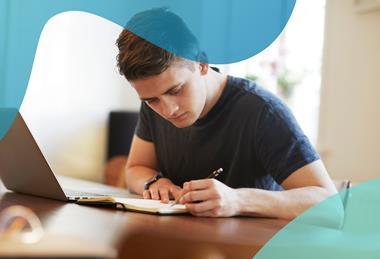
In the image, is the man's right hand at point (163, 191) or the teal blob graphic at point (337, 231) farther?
the man's right hand at point (163, 191)

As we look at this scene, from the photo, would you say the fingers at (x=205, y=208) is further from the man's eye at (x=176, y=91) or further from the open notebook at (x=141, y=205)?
the man's eye at (x=176, y=91)

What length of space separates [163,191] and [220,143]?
0.36 feet

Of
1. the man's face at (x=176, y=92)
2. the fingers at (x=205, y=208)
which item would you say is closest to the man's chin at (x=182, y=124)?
the man's face at (x=176, y=92)

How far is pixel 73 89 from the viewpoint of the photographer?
824 millimetres

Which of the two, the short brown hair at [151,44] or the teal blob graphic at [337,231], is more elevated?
the short brown hair at [151,44]

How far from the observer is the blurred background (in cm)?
78

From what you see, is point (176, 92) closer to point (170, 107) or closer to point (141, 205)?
point (170, 107)

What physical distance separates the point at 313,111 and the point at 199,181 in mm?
250

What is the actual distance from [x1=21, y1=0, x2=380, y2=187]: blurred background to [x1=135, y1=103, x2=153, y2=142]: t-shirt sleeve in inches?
0.7

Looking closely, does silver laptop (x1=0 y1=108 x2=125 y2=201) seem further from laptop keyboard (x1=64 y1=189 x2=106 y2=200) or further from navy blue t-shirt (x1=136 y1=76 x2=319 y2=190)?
navy blue t-shirt (x1=136 y1=76 x2=319 y2=190)

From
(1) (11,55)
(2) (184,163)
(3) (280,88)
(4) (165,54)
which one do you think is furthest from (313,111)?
(1) (11,55)

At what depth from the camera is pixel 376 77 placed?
869 millimetres

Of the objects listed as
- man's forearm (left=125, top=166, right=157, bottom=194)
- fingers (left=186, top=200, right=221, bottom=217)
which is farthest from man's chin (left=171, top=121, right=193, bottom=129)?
man's forearm (left=125, top=166, right=157, bottom=194)

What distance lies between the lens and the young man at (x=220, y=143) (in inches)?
31.0
